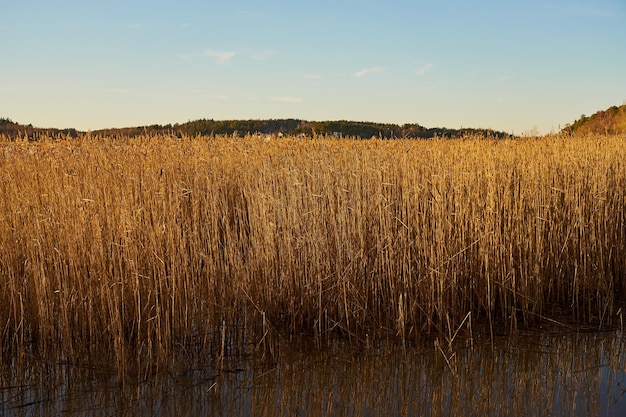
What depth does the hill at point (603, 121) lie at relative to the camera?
1744 cm

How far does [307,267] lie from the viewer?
3.66 m

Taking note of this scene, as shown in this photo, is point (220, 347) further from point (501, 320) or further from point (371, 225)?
point (501, 320)

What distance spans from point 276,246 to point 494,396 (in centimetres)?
155

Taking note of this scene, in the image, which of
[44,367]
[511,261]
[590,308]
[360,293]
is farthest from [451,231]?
[44,367]

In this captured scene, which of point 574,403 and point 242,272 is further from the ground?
point 242,272

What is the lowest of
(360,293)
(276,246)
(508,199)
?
(360,293)

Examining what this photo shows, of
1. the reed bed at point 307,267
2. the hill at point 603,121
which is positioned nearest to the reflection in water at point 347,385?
the reed bed at point 307,267

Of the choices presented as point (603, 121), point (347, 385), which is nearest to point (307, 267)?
point (347, 385)

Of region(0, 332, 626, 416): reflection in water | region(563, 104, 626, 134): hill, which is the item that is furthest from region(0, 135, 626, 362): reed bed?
region(563, 104, 626, 134): hill

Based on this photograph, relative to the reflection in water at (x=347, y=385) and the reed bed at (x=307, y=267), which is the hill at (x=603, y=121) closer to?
the reed bed at (x=307, y=267)

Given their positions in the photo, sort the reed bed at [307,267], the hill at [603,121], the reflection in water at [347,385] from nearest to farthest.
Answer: the reflection in water at [347,385] < the reed bed at [307,267] < the hill at [603,121]

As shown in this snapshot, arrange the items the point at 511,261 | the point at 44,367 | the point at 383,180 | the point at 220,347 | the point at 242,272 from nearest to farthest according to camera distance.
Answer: the point at 44,367 < the point at 220,347 < the point at 242,272 < the point at 511,261 < the point at 383,180

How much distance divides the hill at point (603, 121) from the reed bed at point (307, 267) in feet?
46.2

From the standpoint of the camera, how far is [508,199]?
13.4ft
